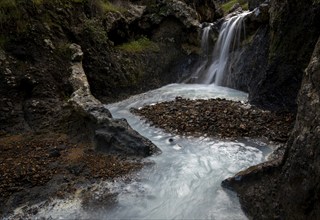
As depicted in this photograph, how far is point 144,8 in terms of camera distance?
16.4m

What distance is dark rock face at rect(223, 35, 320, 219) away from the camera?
4.26 m

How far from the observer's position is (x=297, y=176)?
15.0 ft

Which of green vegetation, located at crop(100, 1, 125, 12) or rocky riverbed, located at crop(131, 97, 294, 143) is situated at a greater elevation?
green vegetation, located at crop(100, 1, 125, 12)

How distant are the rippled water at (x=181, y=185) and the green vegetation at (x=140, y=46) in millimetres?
6486

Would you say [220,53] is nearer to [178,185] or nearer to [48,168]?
[178,185]

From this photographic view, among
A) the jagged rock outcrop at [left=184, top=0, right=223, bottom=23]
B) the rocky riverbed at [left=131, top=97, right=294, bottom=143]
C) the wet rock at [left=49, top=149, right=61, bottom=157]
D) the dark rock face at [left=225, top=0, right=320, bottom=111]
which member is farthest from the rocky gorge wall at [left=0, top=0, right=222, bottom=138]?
the dark rock face at [left=225, top=0, right=320, bottom=111]

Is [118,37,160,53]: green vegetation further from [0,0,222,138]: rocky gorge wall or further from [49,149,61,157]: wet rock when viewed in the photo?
[49,149,61,157]: wet rock

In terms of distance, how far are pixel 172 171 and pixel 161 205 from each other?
4.02 feet

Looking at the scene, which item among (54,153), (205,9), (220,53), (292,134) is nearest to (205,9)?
(205,9)

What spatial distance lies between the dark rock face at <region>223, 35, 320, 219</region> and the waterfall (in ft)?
31.5

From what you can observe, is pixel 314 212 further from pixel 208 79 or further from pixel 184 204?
pixel 208 79

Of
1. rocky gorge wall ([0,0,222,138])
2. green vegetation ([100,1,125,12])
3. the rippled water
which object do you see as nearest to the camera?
the rippled water

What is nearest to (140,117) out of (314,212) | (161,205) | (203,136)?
(203,136)

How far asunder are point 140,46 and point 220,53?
4119 millimetres
